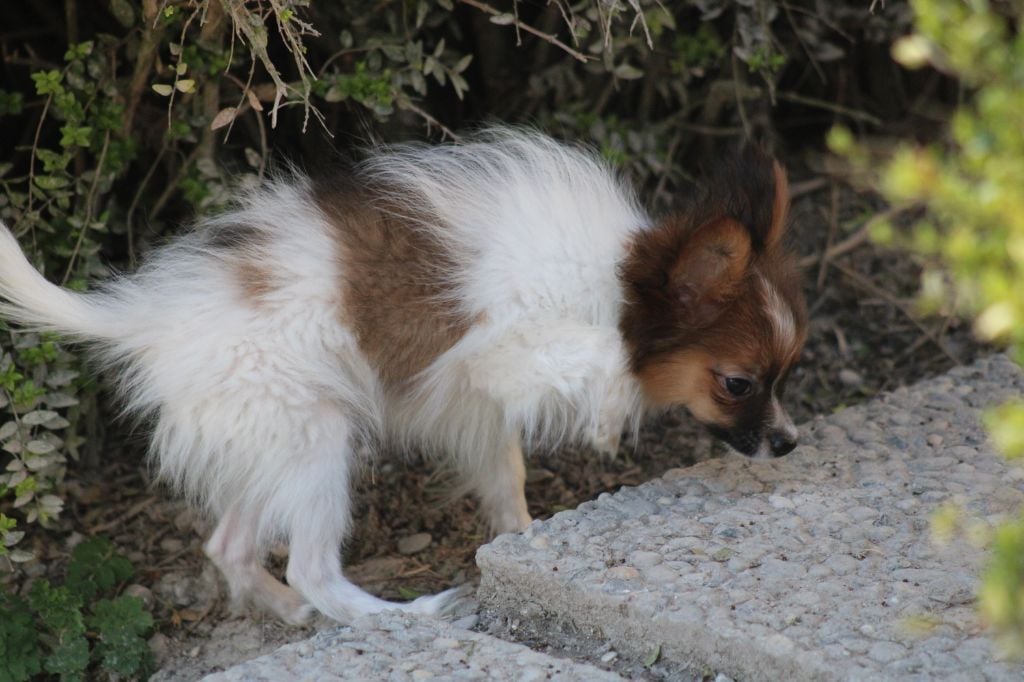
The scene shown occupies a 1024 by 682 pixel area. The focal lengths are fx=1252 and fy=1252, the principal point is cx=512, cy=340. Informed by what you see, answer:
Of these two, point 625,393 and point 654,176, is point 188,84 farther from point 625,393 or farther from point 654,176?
point 654,176

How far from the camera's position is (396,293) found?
4.02 meters

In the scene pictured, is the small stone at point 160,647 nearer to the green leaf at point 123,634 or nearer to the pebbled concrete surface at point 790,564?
the green leaf at point 123,634

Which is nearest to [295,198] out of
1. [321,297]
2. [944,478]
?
[321,297]

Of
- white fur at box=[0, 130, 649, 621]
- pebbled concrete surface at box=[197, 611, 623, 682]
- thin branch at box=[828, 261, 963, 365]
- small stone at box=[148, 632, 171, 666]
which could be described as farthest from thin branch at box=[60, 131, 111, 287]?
thin branch at box=[828, 261, 963, 365]

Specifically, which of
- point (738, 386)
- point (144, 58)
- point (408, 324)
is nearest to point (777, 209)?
point (738, 386)

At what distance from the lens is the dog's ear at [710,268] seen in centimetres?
389

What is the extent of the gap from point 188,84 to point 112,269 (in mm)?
952

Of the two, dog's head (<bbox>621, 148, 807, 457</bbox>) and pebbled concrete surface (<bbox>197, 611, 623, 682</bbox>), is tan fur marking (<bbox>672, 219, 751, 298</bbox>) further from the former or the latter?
pebbled concrete surface (<bbox>197, 611, 623, 682</bbox>)

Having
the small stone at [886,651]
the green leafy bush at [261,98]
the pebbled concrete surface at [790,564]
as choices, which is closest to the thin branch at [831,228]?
the green leafy bush at [261,98]

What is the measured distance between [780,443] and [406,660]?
1578 millimetres

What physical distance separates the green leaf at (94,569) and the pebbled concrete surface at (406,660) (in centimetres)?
141

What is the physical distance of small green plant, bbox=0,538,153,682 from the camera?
13.4 feet

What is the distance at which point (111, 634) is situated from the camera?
4207 millimetres

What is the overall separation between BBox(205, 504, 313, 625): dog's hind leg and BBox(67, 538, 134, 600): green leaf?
0.42 meters
